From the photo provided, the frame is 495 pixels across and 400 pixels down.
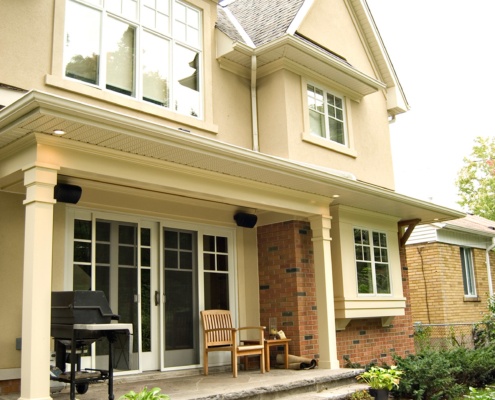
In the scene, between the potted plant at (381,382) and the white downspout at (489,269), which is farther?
the white downspout at (489,269)

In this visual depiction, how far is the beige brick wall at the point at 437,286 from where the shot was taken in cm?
1405

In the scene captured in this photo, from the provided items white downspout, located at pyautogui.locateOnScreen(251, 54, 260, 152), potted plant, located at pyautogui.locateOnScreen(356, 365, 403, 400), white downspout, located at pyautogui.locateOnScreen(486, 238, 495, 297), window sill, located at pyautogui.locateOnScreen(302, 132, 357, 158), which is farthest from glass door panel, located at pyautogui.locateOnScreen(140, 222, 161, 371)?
white downspout, located at pyautogui.locateOnScreen(486, 238, 495, 297)

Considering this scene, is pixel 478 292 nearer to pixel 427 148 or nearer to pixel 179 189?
pixel 179 189

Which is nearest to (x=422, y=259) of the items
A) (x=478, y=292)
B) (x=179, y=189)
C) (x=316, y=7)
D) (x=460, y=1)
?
(x=478, y=292)

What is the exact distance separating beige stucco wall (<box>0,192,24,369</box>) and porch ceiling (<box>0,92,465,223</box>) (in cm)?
86

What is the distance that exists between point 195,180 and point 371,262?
449cm

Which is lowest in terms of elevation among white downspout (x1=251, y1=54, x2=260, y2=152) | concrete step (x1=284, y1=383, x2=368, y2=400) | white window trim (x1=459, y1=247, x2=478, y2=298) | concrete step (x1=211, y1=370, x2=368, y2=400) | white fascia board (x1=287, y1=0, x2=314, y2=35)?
concrete step (x1=284, y1=383, x2=368, y2=400)

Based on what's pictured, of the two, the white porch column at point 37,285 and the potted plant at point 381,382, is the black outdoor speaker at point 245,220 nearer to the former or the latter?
the potted plant at point 381,382

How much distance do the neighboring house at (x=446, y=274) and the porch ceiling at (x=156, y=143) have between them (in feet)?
20.3

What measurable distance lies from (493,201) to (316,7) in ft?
65.6

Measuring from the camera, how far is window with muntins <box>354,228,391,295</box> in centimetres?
986

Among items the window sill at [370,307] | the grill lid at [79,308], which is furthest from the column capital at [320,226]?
the grill lid at [79,308]

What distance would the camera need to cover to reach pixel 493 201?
2728 cm

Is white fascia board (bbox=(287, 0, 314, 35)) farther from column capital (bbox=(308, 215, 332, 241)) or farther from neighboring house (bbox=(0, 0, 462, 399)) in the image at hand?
column capital (bbox=(308, 215, 332, 241))
